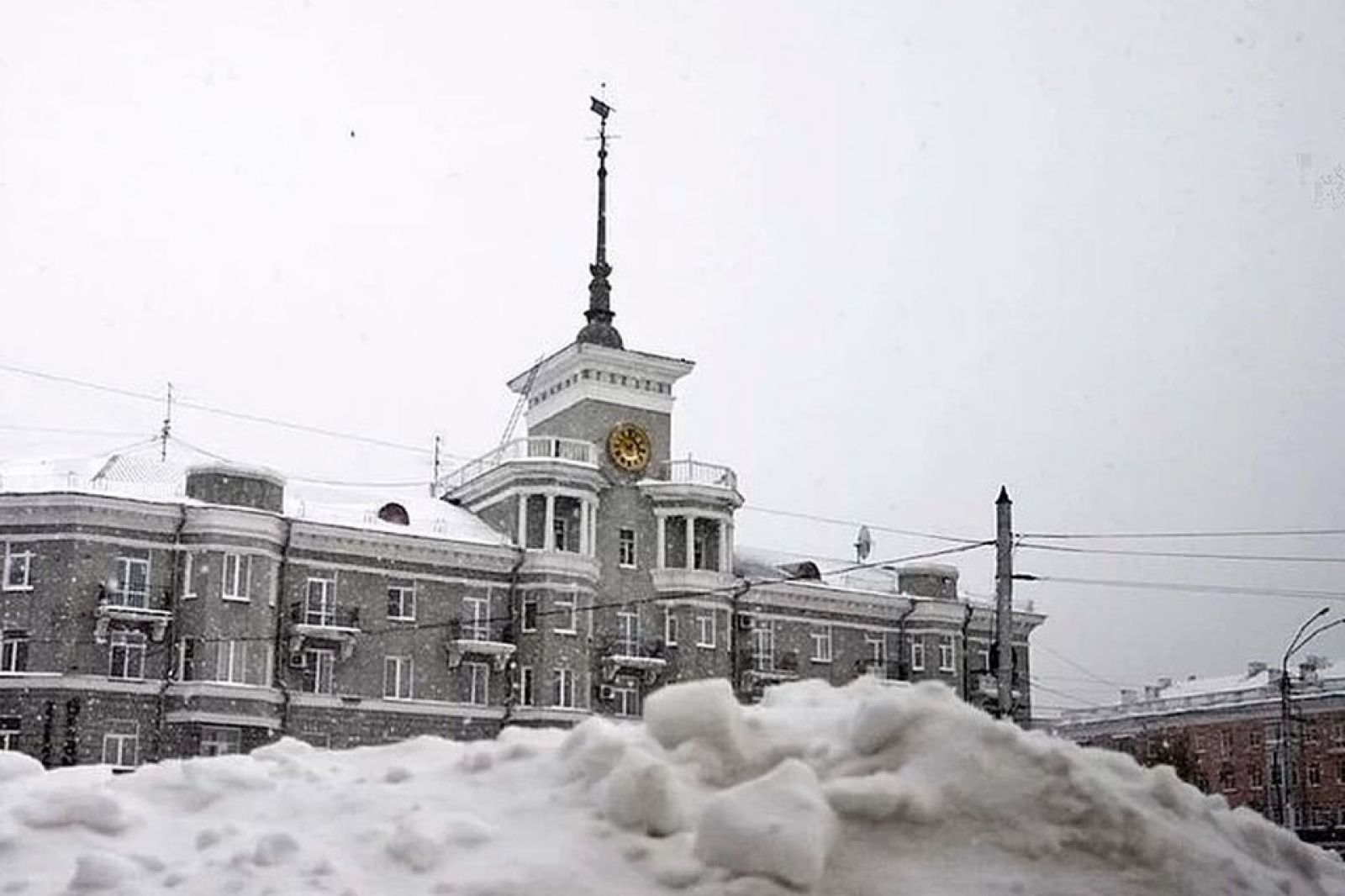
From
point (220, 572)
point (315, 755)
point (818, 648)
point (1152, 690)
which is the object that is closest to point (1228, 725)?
point (1152, 690)

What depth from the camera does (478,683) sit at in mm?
40781

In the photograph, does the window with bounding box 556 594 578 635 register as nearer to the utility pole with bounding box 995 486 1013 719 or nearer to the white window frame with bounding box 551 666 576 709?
the white window frame with bounding box 551 666 576 709

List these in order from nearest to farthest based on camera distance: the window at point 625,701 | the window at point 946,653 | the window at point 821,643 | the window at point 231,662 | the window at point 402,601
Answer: the window at point 231,662 → the window at point 402,601 → the window at point 625,701 → the window at point 821,643 → the window at point 946,653

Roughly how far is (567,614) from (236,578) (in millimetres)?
8569

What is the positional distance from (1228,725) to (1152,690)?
9.07m

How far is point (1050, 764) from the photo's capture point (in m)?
5.89

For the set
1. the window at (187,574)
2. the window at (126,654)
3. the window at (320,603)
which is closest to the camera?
the window at (126,654)

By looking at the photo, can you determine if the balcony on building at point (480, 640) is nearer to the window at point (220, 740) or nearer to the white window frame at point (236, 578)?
the white window frame at point (236, 578)

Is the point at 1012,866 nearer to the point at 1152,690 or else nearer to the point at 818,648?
the point at 818,648

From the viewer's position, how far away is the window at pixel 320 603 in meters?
Answer: 38.7

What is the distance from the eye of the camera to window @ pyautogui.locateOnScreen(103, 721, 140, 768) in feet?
115

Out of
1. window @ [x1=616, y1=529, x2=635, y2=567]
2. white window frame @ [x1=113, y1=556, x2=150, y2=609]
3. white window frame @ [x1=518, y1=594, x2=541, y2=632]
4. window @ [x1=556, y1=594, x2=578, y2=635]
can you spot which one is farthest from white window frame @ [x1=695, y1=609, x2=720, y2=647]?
white window frame @ [x1=113, y1=556, x2=150, y2=609]

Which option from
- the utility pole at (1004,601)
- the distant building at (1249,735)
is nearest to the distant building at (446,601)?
the distant building at (1249,735)

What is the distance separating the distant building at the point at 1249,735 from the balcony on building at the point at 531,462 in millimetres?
25766
